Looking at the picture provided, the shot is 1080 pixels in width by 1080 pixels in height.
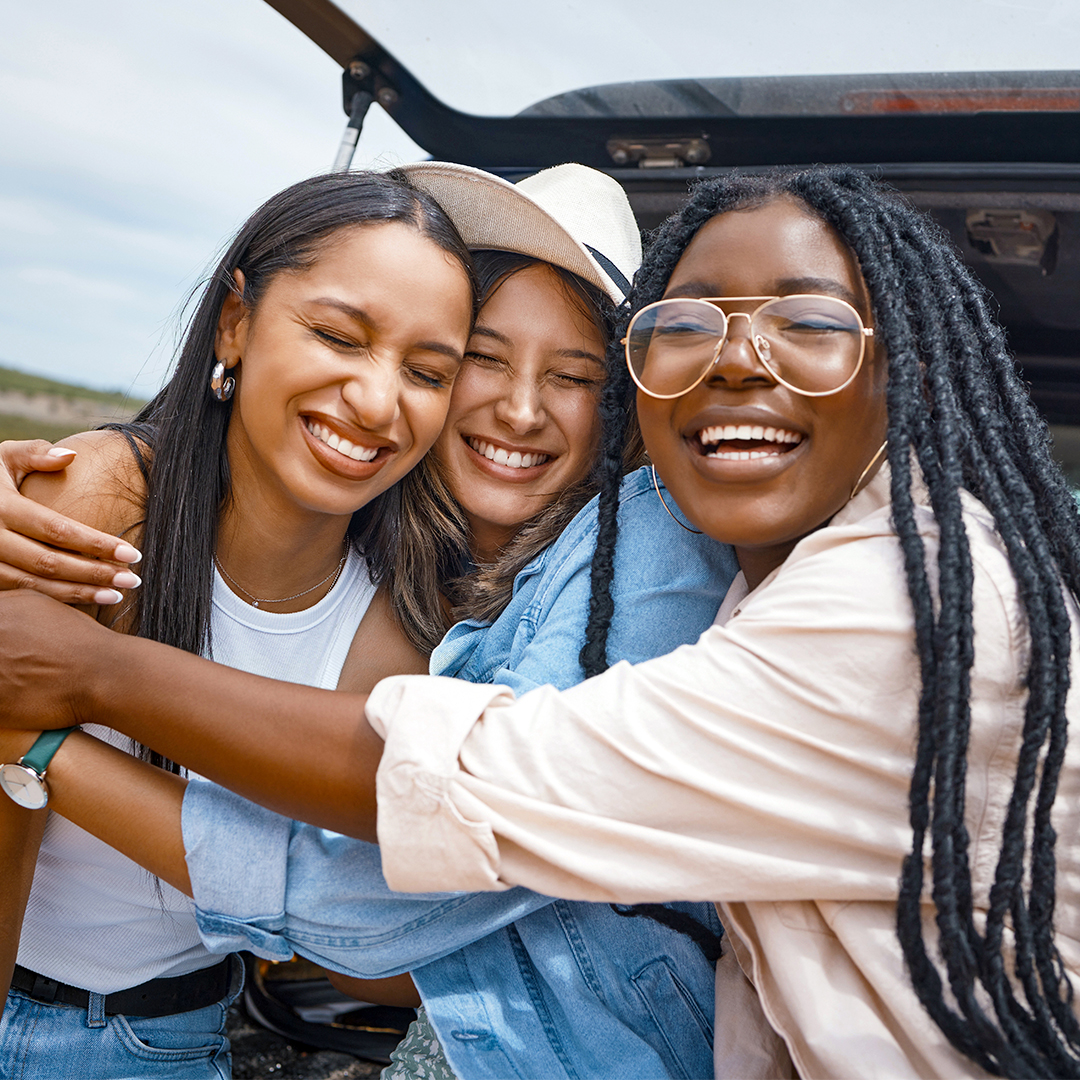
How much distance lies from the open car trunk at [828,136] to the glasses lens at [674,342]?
868 millimetres

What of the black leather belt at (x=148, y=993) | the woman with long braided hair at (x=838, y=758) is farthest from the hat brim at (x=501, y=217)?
the black leather belt at (x=148, y=993)

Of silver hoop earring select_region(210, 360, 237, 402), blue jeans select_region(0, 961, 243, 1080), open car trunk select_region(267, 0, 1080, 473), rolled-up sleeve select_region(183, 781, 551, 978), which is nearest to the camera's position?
rolled-up sleeve select_region(183, 781, 551, 978)

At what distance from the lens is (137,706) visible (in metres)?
1.31

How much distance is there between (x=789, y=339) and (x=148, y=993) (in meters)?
1.57

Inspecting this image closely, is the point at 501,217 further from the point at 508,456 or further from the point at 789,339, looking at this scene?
the point at 789,339

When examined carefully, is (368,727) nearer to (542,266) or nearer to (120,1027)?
(120,1027)

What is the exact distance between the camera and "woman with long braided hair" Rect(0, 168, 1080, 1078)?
1.04 m

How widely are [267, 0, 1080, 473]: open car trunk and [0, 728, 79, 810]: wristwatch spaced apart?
1.50m

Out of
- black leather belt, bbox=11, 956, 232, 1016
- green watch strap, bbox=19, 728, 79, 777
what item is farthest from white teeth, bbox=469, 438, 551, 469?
black leather belt, bbox=11, 956, 232, 1016

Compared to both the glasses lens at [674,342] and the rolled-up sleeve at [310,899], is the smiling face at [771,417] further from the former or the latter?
the rolled-up sleeve at [310,899]

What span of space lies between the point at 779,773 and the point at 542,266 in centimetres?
130

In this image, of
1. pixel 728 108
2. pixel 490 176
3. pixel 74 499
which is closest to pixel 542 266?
pixel 490 176

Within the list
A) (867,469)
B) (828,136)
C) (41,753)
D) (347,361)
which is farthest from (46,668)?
(828,136)

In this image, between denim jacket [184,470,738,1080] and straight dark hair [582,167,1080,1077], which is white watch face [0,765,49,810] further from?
straight dark hair [582,167,1080,1077]
